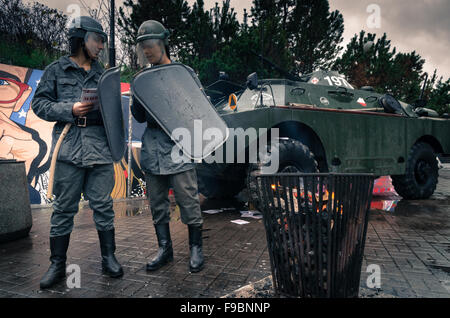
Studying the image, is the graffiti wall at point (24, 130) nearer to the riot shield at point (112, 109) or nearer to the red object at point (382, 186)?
the riot shield at point (112, 109)

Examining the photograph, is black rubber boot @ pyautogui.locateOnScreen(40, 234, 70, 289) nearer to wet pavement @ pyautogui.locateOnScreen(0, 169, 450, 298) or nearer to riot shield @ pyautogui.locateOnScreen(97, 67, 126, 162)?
wet pavement @ pyautogui.locateOnScreen(0, 169, 450, 298)

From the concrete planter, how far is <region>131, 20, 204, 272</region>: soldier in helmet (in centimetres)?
210

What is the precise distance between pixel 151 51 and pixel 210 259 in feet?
6.57

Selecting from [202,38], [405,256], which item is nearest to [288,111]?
[405,256]

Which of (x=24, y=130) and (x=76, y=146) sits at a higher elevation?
(x=24, y=130)

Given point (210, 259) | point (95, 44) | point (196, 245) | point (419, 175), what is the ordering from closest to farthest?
1. point (95, 44)
2. point (196, 245)
3. point (210, 259)
4. point (419, 175)

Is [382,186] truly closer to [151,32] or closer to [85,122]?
[151,32]

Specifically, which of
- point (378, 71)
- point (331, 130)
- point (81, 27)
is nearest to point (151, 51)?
point (81, 27)

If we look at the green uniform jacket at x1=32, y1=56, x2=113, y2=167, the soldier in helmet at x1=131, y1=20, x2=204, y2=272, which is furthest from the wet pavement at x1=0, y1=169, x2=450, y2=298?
the green uniform jacket at x1=32, y1=56, x2=113, y2=167

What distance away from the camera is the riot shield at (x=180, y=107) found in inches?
102

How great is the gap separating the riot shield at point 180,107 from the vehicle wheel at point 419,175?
5.46 meters

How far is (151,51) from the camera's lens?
8.68 ft

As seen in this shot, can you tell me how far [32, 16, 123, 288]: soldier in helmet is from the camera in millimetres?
2432
